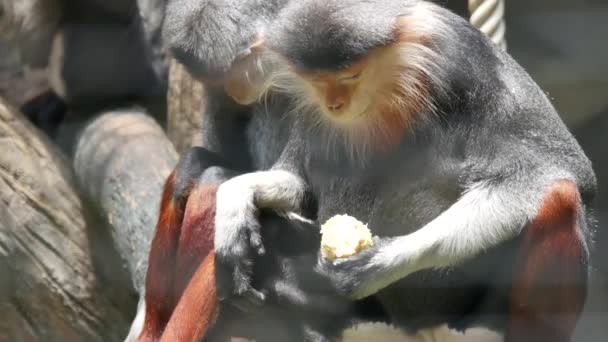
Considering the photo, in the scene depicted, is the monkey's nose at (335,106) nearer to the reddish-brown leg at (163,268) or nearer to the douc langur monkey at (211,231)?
the douc langur monkey at (211,231)

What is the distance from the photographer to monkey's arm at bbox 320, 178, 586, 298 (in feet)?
5.48

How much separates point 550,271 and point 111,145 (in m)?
1.72

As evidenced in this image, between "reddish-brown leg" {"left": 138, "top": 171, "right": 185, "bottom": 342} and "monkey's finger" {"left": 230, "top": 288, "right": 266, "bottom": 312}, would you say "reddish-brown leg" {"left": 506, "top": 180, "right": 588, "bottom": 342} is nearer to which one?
"monkey's finger" {"left": 230, "top": 288, "right": 266, "bottom": 312}

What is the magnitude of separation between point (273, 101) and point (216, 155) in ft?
0.59

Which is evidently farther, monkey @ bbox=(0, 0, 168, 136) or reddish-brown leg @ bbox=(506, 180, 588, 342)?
monkey @ bbox=(0, 0, 168, 136)

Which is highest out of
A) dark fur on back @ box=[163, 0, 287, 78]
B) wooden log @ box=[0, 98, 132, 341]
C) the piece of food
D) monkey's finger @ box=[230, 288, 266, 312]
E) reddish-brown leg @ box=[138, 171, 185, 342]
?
dark fur on back @ box=[163, 0, 287, 78]

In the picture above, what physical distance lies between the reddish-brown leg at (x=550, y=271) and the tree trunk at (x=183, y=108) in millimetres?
1345

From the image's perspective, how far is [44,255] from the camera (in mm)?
2820

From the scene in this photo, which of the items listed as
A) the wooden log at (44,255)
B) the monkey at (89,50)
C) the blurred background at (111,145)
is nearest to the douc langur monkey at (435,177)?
the blurred background at (111,145)

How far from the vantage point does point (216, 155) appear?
223 cm

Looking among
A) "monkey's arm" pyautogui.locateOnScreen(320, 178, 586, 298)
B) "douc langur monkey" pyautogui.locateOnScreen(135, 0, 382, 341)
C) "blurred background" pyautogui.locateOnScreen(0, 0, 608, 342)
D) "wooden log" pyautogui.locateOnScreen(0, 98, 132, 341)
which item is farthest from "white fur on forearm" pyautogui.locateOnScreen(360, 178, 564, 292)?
"wooden log" pyautogui.locateOnScreen(0, 98, 132, 341)

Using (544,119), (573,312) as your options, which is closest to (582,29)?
(544,119)

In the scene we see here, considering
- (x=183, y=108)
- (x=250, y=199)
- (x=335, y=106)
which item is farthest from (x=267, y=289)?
(x=183, y=108)

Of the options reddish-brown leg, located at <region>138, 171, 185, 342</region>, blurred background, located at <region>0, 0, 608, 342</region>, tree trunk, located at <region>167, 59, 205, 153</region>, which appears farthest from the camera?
tree trunk, located at <region>167, 59, 205, 153</region>
